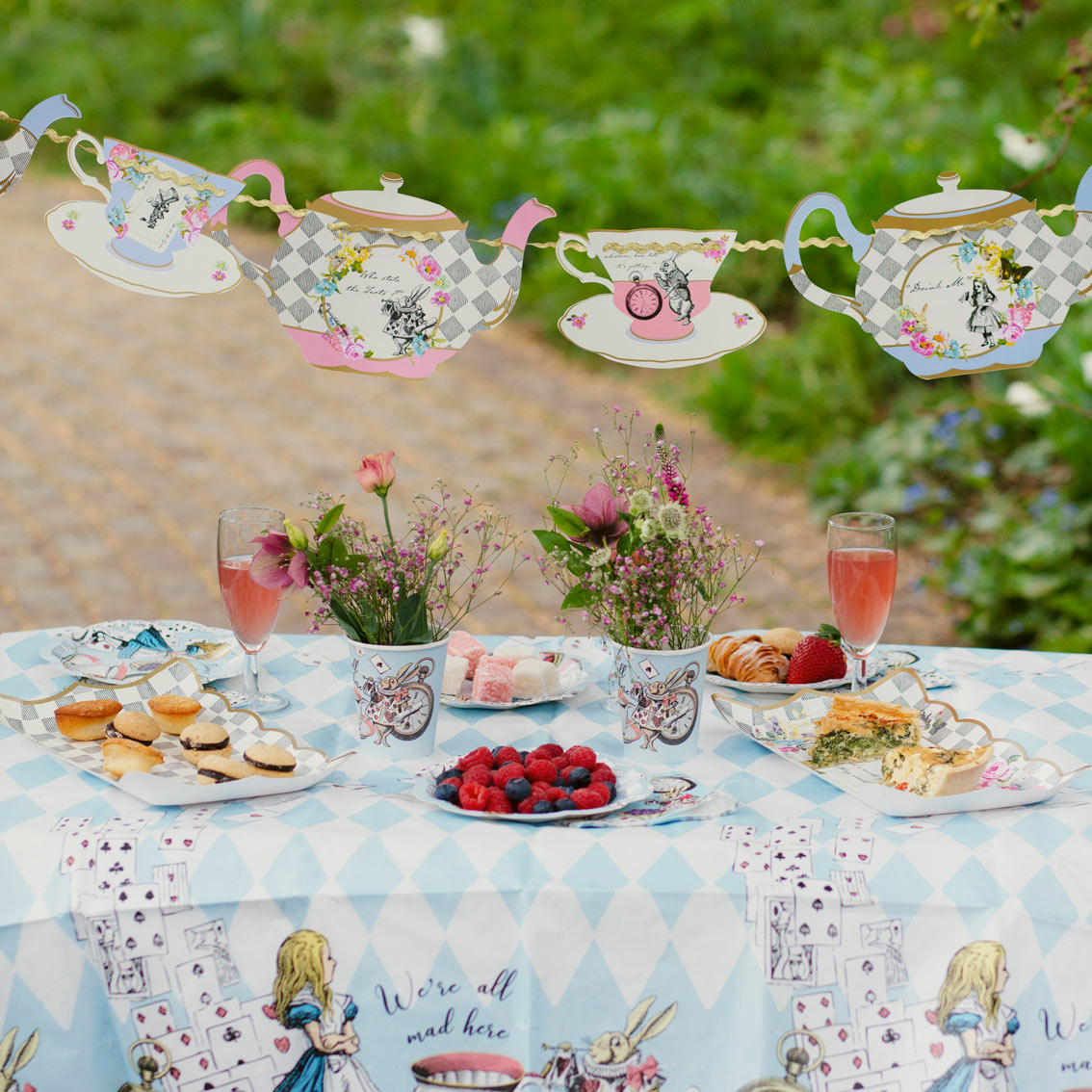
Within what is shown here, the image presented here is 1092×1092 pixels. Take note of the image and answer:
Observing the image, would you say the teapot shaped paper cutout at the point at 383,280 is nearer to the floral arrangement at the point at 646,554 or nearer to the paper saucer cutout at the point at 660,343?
the paper saucer cutout at the point at 660,343

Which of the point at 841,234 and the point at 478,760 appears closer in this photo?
the point at 478,760

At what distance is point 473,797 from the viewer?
150cm

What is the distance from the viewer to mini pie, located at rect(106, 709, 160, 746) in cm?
167

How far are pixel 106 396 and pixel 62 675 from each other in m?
4.97

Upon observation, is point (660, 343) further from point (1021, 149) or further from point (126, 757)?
point (1021, 149)

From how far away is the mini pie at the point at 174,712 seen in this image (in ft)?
5.59

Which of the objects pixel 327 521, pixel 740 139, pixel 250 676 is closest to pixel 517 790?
pixel 327 521

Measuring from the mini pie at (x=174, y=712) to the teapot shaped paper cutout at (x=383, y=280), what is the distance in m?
0.51

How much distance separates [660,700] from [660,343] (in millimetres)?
531

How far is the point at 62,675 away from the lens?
1911 mm

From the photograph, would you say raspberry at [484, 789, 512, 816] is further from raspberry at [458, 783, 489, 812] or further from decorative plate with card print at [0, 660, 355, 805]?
decorative plate with card print at [0, 660, 355, 805]

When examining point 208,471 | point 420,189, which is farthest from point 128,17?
point 208,471

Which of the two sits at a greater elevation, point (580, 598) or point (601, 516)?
point (601, 516)

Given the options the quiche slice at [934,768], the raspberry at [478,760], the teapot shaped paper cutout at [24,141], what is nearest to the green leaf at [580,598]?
the raspberry at [478,760]
